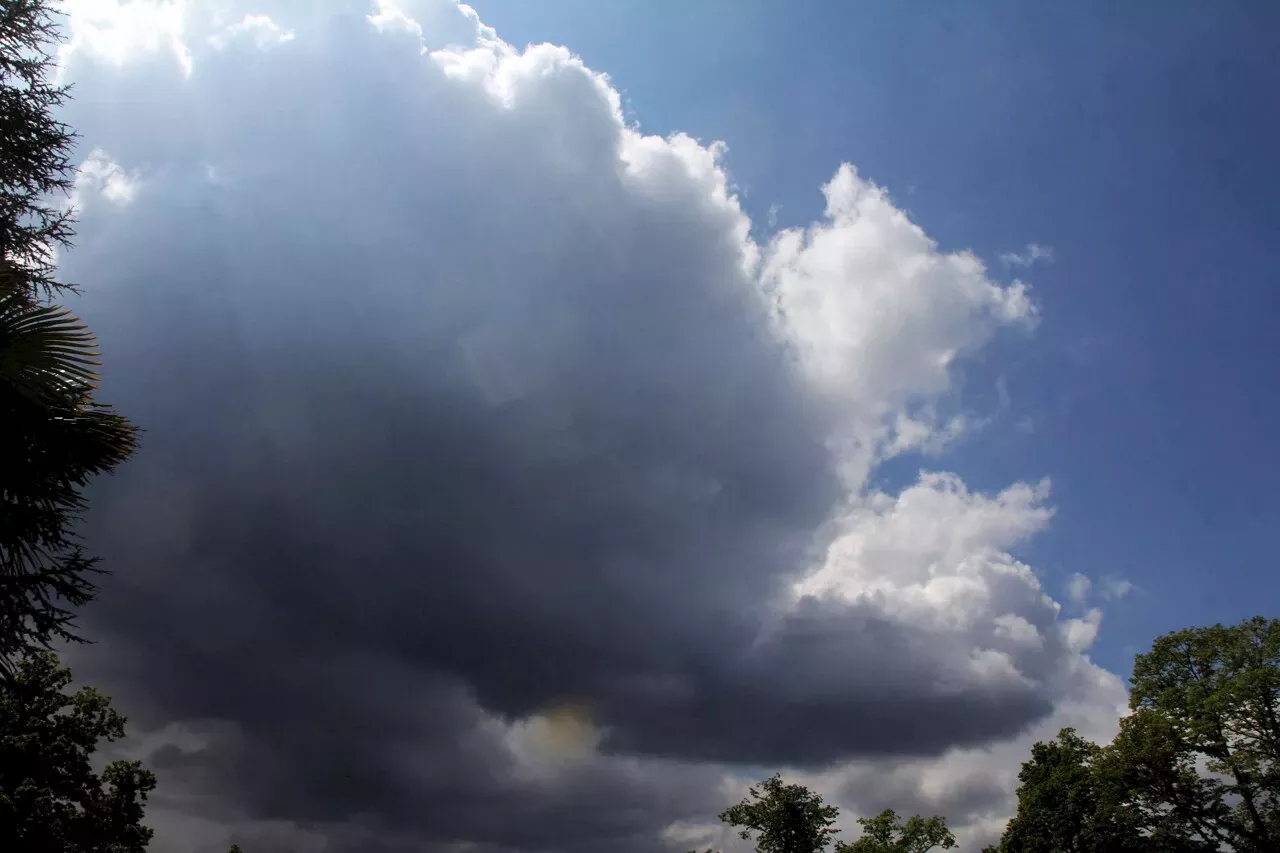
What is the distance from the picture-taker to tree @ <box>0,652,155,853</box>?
25.8 m

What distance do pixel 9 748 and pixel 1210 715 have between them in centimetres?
4665

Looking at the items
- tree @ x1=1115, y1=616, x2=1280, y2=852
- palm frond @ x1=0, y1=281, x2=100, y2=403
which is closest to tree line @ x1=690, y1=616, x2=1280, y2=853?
tree @ x1=1115, y1=616, x2=1280, y2=852

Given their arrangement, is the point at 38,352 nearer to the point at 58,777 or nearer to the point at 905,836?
the point at 58,777

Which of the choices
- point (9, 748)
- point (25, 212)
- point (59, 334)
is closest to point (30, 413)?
point (59, 334)

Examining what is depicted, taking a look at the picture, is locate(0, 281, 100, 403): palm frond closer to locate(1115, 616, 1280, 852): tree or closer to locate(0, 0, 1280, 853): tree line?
locate(0, 0, 1280, 853): tree line

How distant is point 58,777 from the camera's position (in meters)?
27.6

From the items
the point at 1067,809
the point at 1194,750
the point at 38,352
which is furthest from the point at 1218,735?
the point at 38,352

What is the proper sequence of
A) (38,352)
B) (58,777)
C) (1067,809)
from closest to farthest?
(38,352), (58,777), (1067,809)

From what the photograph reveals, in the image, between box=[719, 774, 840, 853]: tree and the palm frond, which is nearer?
the palm frond

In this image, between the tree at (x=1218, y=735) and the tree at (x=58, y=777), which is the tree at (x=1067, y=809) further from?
the tree at (x=58, y=777)

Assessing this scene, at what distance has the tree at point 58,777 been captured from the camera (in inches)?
1016

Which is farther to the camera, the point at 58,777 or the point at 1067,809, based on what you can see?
the point at 1067,809

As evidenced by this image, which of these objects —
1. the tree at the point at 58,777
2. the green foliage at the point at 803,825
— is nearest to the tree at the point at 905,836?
the green foliage at the point at 803,825

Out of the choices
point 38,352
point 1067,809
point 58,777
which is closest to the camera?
point 38,352
